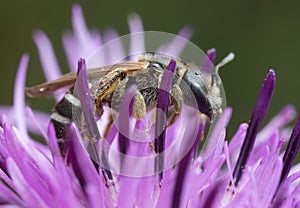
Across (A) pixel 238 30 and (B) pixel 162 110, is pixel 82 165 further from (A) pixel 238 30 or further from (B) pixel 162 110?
(A) pixel 238 30

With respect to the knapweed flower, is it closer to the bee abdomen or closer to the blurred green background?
the bee abdomen

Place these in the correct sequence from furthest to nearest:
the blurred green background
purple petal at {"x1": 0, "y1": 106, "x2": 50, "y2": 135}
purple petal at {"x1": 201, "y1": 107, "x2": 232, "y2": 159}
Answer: the blurred green background
purple petal at {"x1": 0, "y1": 106, "x2": 50, "y2": 135}
purple petal at {"x1": 201, "y1": 107, "x2": 232, "y2": 159}

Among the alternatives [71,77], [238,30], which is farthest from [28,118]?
[238,30]

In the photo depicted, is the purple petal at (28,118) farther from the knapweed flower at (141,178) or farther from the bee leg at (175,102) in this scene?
the bee leg at (175,102)

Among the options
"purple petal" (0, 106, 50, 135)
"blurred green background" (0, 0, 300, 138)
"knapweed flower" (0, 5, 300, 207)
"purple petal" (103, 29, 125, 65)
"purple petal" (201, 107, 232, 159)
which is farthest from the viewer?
"blurred green background" (0, 0, 300, 138)

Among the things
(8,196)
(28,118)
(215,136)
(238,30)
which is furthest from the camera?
(238,30)

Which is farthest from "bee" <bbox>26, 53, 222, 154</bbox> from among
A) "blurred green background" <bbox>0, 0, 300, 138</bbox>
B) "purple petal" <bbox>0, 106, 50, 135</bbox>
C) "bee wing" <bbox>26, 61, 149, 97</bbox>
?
"blurred green background" <bbox>0, 0, 300, 138</bbox>
